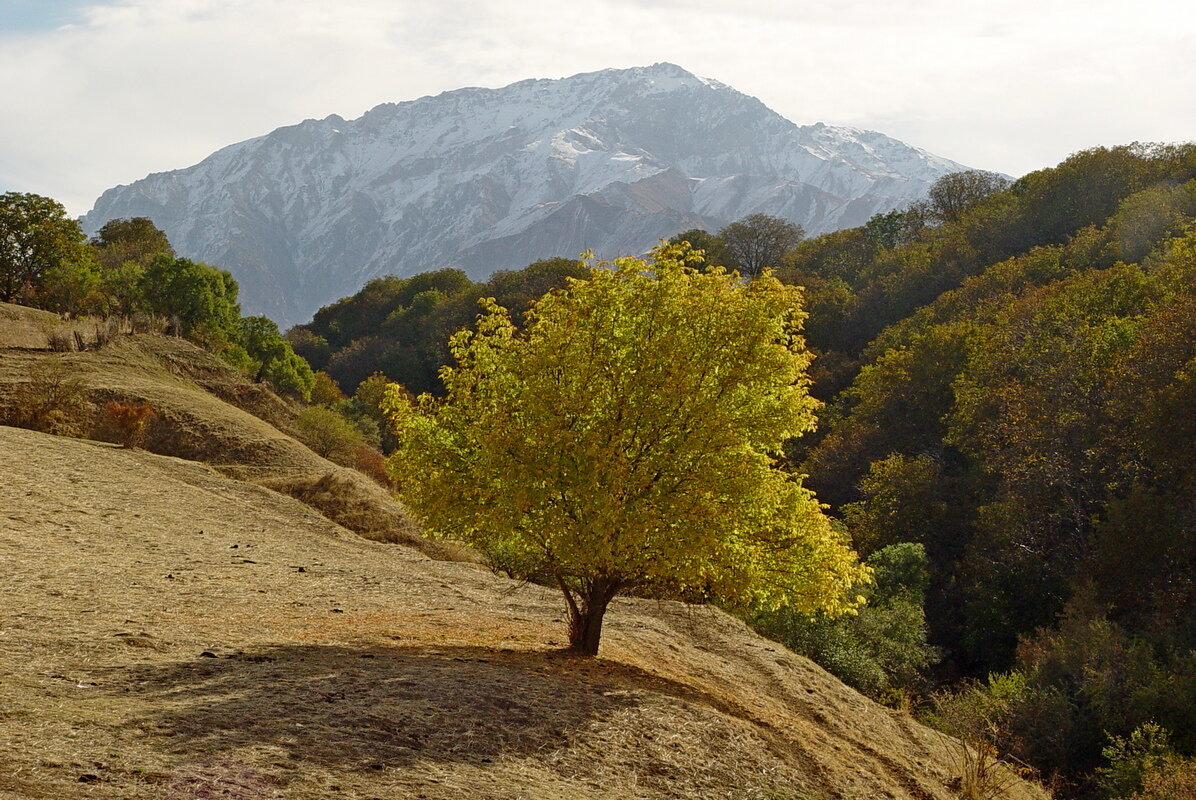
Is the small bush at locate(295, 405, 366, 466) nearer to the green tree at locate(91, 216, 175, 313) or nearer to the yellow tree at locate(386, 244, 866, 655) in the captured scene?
the green tree at locate(91, 216, 175, 313)

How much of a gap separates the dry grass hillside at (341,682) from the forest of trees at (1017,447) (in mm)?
4849

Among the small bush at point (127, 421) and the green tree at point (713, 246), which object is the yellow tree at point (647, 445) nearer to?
the small bush at point (127, 421)

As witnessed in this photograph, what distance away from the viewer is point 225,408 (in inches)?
1337

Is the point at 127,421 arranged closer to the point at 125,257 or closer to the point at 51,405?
the point at 51,405

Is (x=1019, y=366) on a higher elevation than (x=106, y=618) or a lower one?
higher

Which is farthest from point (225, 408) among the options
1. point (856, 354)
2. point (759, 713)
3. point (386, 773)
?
point (856, 354)

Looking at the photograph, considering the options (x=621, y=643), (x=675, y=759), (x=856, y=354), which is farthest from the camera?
(x=856, y=354)

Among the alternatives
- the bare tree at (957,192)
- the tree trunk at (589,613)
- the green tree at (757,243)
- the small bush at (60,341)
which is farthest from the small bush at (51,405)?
the bare tree at (957,192)

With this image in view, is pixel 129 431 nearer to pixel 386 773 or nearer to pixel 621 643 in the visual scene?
pixel 621 643

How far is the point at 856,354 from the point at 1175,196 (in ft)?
71.3

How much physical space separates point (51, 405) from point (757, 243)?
77.0 metres

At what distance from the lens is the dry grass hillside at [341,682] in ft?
24.7

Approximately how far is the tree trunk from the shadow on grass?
1.29m

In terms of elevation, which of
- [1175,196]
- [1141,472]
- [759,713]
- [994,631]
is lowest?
[994,631]
